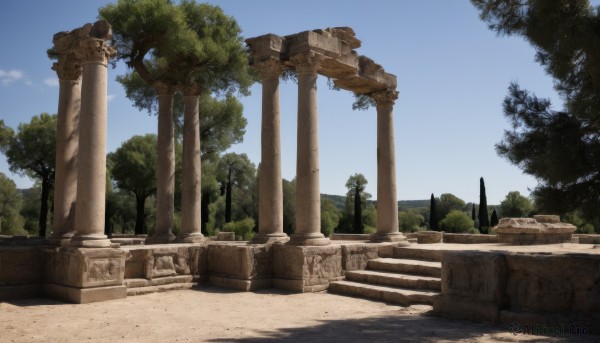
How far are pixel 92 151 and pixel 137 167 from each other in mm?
22452

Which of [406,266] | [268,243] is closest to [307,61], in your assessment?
[268,243]

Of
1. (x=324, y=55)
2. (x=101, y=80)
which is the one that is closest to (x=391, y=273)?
(x=324, y=55)

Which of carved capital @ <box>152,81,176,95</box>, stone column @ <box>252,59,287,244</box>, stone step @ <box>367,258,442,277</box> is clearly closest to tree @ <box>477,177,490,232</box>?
stone step @ <box>367,258,442,277</box>

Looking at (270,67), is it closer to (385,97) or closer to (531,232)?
(385,97)

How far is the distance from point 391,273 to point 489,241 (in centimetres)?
839

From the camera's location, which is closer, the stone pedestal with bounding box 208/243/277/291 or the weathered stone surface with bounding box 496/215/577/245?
the stone pedestal with bounding box 208/243/277/291

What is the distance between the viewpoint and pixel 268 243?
13.3m

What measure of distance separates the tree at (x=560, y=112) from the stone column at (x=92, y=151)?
28.1 ft

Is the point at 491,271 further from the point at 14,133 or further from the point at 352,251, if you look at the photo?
the point at 14,133

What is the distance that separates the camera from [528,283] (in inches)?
323

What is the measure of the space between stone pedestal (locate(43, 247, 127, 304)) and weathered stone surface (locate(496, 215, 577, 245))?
43.8 feet

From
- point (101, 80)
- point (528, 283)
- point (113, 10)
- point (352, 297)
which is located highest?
point (113, 10)

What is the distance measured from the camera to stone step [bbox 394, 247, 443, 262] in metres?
13.3

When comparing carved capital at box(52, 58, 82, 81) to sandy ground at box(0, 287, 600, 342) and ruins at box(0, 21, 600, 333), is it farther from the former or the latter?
sandy ground at box(0, 287, 600, 342)
